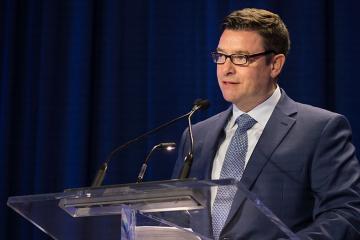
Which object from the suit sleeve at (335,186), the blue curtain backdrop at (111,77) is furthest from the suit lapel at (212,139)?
the blue curtain backdrop at (111,77)

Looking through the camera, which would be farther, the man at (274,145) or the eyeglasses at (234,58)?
the eyeglasses at (234,58)

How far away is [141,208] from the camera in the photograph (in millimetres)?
1626

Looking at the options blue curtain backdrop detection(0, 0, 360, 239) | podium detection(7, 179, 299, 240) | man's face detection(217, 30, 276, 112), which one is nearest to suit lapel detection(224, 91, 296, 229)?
man's face detection(217, 30, 276, 112)

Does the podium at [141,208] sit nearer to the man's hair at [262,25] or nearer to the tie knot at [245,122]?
the tie knot at [245,122]

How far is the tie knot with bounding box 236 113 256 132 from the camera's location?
2.53 meters

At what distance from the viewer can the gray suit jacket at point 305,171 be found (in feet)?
6.85

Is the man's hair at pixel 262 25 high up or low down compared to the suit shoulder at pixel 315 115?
up

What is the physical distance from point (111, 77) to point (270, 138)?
140cm

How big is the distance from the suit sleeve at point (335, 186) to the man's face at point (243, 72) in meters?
0.33

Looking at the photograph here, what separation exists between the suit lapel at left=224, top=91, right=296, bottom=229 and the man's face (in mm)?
109

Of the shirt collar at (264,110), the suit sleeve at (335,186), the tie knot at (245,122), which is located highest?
the shirt collar at (264,110)

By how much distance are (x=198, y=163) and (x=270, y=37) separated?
575 millimetres

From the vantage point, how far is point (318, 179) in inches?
88.6

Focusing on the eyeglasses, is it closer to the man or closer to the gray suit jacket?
the man
